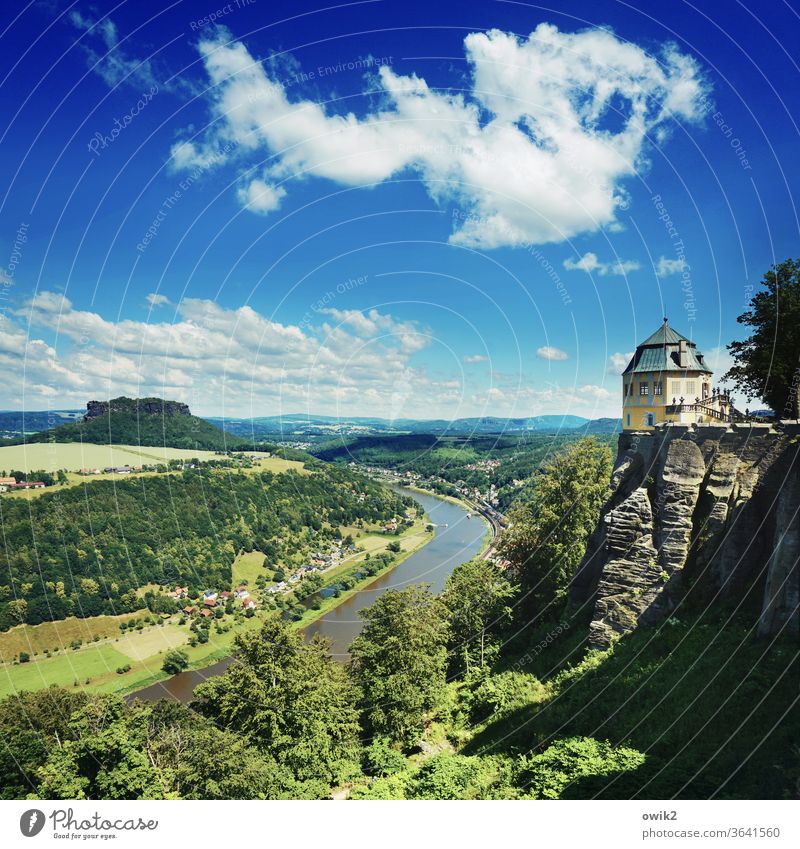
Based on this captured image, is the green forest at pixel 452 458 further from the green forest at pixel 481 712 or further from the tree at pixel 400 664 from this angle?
the tree at pixel 400 664

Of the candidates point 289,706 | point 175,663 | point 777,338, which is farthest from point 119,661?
point 777,338

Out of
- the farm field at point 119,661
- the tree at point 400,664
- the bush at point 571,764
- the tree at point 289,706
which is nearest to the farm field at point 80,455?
the farm field at point 119,661

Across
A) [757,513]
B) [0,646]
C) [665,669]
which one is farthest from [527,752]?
[0,646]

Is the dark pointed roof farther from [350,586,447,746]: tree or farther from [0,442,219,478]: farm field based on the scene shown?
[0,442,219,478]: farm field

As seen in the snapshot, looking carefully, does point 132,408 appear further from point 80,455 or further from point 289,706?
point 289,706

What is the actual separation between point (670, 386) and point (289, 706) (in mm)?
19999

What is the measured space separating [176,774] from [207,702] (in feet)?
16.4

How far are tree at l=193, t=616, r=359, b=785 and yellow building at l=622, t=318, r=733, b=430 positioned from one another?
17030 mm

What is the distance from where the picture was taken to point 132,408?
98.9 m

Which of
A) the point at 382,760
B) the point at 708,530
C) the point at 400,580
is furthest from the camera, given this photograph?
the point at 400,580

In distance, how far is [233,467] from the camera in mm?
78500

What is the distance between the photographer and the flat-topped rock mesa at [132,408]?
96750 millimetres

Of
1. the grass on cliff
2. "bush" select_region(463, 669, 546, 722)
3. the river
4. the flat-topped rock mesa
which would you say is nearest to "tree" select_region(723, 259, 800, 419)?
the grass on cliff

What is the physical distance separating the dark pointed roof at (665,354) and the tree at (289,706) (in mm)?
18802
